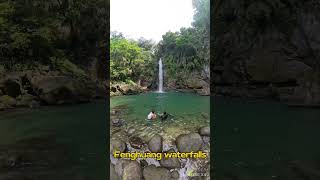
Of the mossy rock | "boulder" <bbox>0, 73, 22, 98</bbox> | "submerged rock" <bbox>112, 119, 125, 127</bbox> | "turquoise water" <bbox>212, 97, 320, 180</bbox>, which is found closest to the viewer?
"submerged rock" <bbox>112, 119, 125, 127</bbox>

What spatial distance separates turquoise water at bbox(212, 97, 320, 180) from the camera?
27.1 ft

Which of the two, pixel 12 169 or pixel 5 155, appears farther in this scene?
pixel 5 155

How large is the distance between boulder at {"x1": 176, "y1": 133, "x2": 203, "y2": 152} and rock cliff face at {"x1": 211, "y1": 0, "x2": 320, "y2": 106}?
13683mm

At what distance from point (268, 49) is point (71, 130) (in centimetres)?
1456

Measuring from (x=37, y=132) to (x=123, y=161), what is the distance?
706 cm

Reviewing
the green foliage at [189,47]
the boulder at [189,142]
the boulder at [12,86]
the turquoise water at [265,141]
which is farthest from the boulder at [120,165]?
the boulder at [12,86]

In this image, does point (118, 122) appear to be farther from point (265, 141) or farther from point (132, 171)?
point (265, 141)

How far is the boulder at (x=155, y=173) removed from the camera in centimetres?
577

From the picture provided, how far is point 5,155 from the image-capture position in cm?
991

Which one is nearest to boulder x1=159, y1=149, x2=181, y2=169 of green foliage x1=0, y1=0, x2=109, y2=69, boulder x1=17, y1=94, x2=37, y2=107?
boulder x1=17, y1=94, x2=37, y2=107

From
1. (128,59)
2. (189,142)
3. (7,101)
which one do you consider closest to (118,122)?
(189,142)

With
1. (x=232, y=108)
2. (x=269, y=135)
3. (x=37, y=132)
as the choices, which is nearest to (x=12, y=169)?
(x=37, y=132)

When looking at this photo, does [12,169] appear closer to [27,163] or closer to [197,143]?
[27,163]

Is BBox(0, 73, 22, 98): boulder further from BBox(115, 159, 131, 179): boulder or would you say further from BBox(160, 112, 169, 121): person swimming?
BBox(160, 112, 169, 121): person swimming
